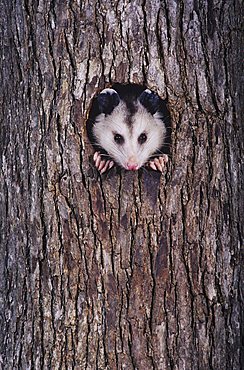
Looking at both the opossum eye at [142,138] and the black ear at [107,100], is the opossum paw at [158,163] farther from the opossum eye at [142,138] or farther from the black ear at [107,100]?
the black ear at [107,100]

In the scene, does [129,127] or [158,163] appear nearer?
[158,163]

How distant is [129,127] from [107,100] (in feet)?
0.74

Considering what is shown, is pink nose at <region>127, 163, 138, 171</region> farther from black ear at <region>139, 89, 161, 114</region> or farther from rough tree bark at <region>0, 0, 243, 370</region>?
black ear at <region>139, 89, 161, 114</region>

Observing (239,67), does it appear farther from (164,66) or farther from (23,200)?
(23,200)

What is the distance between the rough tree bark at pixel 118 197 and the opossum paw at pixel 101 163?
0.14ft

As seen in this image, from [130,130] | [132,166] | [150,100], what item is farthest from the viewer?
[130,130]

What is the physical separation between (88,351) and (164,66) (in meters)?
1.65

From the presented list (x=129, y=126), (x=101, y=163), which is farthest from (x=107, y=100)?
(x=101, y=163)

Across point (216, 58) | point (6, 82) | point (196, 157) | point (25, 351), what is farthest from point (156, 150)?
point (25, 351)

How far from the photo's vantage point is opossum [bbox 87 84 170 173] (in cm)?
456

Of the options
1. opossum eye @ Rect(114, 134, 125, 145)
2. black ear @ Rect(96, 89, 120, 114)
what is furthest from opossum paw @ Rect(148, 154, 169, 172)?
black ear @ Rect(96, 89, 120, 114)

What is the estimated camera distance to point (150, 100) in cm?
462

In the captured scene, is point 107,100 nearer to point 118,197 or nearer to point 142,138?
point 142,138

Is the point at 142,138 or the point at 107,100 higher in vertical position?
the point at 107,100
